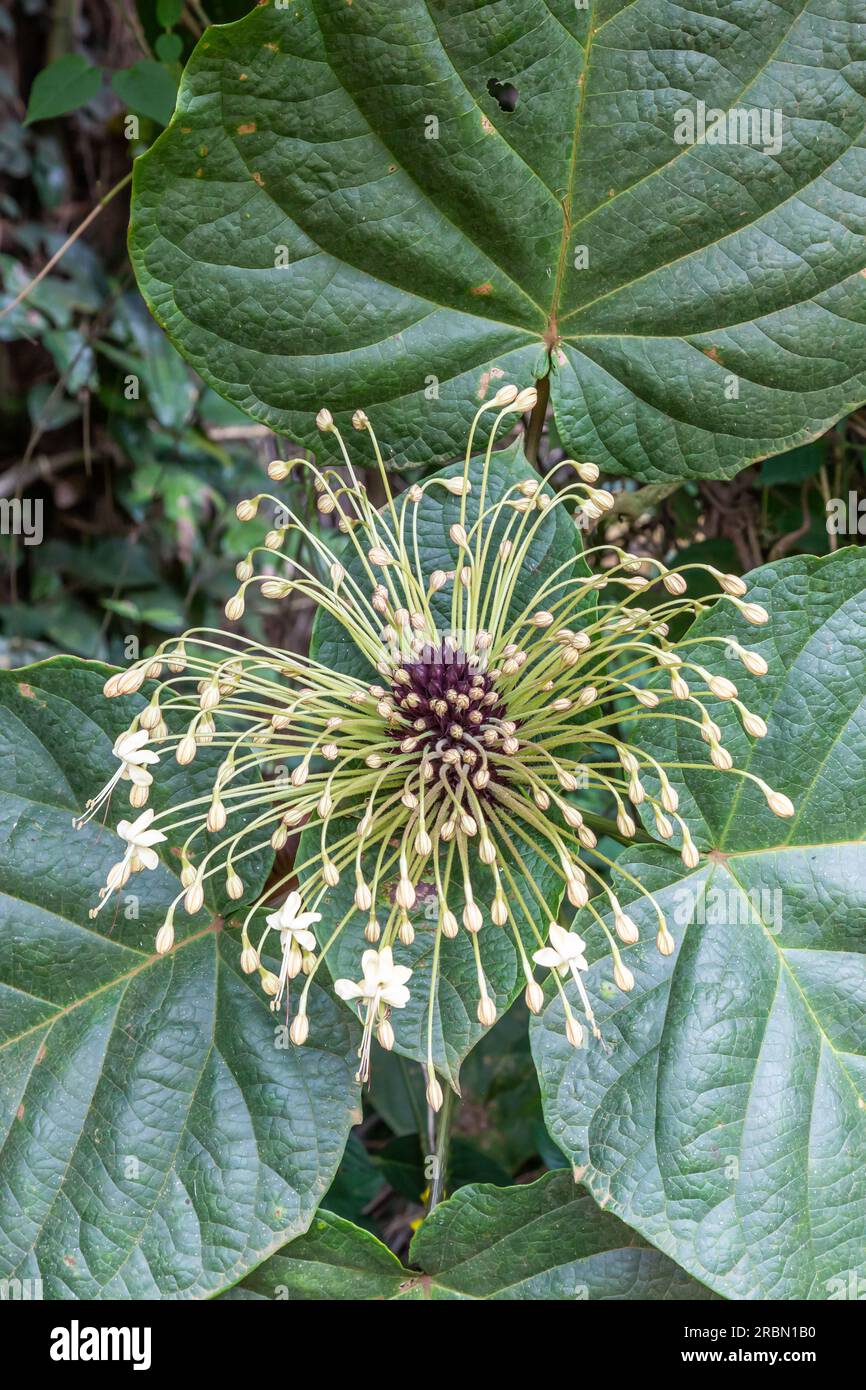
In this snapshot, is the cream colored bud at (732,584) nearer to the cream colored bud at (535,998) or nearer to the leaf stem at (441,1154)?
the cream colored bud at (535,998)

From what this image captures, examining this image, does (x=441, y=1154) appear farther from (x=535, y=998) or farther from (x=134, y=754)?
(x=134, y=754)

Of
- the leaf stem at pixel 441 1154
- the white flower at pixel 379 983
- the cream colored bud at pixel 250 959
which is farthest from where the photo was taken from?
the leaf stem at pixel 441 1154

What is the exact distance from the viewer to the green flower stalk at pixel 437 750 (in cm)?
78

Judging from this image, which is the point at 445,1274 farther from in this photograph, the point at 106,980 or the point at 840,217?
the point at 840,217

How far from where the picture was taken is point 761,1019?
0.88 meters

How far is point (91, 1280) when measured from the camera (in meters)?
0.90

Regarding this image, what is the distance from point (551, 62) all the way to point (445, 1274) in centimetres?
97

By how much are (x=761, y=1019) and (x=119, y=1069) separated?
0.52 m

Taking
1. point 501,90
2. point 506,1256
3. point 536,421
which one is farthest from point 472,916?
point 501,90

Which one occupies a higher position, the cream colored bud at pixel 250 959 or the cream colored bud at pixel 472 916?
the cream colored bud at pixel 472 916

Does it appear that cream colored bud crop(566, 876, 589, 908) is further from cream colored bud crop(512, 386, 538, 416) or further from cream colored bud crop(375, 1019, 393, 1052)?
cream colored bud crop(512, 386, 538, 416)

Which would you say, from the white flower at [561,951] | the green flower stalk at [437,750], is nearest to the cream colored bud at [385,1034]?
the green flower stalk at [437,750]

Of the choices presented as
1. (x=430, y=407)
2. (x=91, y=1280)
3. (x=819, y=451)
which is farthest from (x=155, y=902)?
(x=819, y=451)

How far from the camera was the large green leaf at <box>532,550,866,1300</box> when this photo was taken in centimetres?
84
